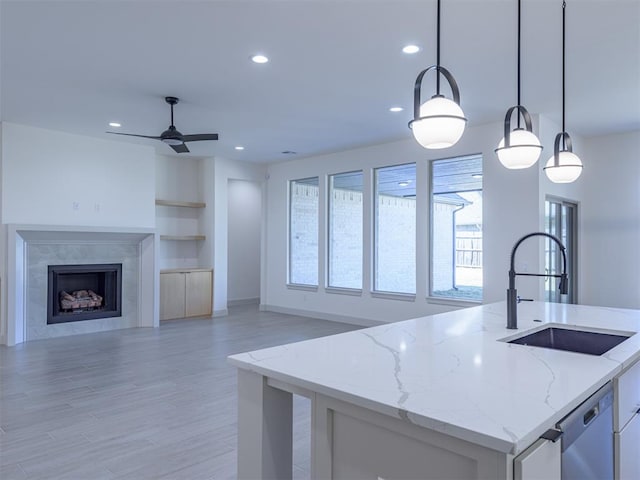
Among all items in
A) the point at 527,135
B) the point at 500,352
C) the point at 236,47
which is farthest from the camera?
the point at 236,47

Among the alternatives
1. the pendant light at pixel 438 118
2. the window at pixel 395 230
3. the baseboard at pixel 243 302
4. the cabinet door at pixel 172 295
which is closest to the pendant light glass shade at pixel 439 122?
the pendant light at pixel 438 118

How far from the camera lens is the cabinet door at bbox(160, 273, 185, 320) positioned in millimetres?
7578

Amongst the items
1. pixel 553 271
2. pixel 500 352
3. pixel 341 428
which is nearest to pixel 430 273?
pixel 553 271

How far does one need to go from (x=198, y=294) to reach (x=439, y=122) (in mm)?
6831

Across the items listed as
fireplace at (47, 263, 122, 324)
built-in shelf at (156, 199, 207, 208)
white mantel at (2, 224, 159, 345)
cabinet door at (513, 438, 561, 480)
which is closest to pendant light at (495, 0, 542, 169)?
cabinet door at (513, 438, 561, 480)

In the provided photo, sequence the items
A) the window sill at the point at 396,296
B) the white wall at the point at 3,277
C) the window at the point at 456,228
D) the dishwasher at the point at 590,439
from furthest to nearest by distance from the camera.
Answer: the window sill at the point at 396,296 → the window at the point at 456,228 → the white wall at the point at 3,277 → the dishwasher at the point at 590,439

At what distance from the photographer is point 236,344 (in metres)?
5.77

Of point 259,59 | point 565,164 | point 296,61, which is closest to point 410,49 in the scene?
point 296,61

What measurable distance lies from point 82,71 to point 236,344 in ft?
11.5

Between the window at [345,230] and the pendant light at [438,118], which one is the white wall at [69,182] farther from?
the pendant light at [438,118]

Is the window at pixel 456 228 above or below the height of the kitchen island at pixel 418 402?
above

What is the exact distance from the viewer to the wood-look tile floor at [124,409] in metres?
2.62

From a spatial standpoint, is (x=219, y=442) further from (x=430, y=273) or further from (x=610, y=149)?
(x=610, y=149)

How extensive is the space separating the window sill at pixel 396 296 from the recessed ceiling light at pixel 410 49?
12.7 ft
